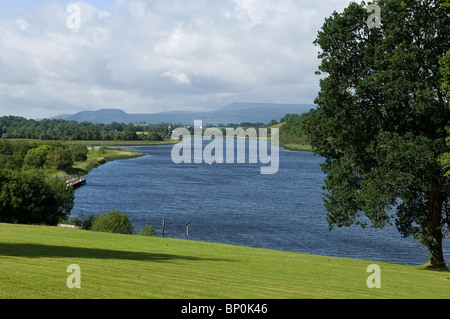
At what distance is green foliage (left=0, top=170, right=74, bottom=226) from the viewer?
1956 inches

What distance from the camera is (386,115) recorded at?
24953mm

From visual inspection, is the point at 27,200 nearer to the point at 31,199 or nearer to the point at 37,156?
the point at 31,199

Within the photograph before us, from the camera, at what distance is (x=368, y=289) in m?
14.4

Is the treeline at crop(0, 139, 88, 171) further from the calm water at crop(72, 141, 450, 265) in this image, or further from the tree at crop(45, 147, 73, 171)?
the calm water at crop(72, 141, 450, 265)

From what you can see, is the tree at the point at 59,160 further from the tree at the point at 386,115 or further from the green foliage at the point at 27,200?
the tree at the point at 386,115

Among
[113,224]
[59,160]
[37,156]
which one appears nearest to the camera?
[113,224]

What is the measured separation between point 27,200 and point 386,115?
39.3m

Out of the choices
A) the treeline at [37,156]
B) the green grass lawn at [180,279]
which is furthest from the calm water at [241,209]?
the green grass lawn at [180,279]

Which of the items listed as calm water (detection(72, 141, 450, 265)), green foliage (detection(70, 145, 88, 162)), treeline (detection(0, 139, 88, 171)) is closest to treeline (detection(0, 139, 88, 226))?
calm water (detection(72, 141, 450, 265))

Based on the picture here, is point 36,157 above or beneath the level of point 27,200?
above

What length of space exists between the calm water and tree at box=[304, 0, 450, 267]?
1777cm

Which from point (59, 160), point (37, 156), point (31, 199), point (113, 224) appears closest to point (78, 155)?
point (37, 156)

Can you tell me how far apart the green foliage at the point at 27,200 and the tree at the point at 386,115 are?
112 feet
